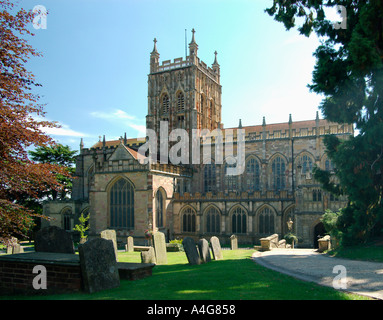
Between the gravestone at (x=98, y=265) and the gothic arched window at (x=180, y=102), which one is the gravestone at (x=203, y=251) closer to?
the gravestone at (x=98, y=265)

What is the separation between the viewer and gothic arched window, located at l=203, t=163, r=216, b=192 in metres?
35.6

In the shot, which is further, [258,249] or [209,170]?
[209,170]

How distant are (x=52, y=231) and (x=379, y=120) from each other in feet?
41.9

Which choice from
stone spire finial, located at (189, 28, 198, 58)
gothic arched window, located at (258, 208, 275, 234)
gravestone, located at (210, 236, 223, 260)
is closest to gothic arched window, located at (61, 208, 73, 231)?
gothic arched window, located at (258, 208, 275, 234)

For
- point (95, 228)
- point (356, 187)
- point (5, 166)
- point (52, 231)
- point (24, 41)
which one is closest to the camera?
point (5, 166)

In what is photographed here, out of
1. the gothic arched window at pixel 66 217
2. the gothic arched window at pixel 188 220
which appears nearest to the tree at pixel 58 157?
the gothic arched window at pixel 66 217

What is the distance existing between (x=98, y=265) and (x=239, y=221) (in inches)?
859

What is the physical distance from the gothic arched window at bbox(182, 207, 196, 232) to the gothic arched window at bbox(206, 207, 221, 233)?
1.32 m

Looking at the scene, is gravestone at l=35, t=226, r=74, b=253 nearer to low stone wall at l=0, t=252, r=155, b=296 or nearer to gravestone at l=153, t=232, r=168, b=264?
low stone wall at l=0, t=252, r=155, b=296

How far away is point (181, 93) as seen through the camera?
4003 centimetres

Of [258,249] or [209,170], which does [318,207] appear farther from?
[209,170]
